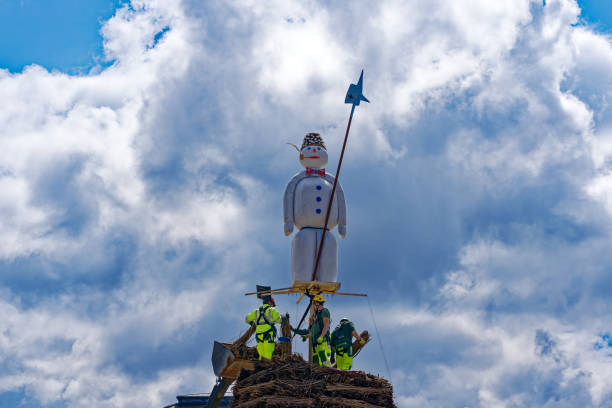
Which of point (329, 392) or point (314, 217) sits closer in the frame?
point (329, 392)

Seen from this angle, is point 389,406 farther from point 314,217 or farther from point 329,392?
point 314,217

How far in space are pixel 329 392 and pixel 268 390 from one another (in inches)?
64.0

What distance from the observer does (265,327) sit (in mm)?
26312

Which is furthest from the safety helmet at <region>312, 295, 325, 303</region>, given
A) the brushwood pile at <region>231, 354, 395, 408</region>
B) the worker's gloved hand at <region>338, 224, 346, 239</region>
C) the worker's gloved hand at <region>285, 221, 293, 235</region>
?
the brushwood pile at <region>231, 354, 395, 408</region>

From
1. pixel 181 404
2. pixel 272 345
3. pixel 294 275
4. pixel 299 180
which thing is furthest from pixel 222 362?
pixel 181 404

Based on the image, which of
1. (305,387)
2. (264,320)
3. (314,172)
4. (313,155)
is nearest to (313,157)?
(313,155)

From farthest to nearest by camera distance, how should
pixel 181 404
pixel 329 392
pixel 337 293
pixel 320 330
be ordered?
pixel 181 404
pixel 337 293
pixel 320 330
pixel 329 392

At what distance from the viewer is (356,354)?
26.4 m

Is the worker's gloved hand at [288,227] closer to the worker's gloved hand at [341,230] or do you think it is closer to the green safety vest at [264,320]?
the worker's gloved hand at [341,230]

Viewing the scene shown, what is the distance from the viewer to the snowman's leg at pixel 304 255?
30.8 meters

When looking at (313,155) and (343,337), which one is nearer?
(343,337)

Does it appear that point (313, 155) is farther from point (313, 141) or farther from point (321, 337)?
point (321, 337)

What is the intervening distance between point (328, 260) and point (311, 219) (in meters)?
1.72

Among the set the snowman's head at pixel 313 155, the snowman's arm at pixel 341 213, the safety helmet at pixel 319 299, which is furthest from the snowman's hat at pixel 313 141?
the safety helmet at pixel 319 299
